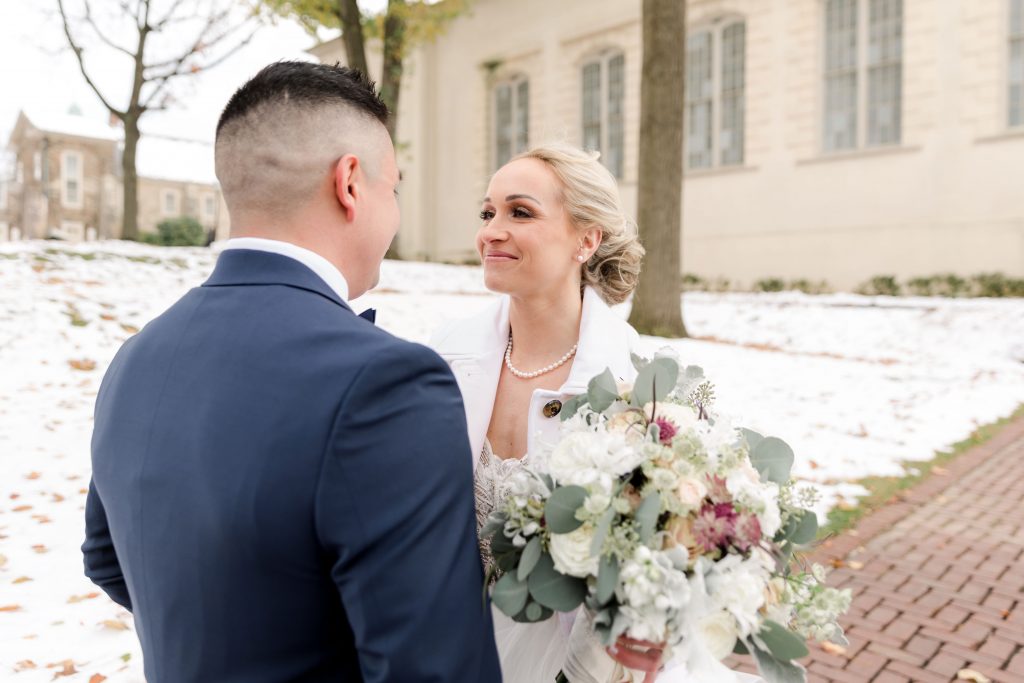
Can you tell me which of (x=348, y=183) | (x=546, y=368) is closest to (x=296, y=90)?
(x=348, y=183)

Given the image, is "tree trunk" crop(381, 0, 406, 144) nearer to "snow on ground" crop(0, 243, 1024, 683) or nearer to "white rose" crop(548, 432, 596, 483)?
"snow on ground" crop(0, 243, 1024, 683)

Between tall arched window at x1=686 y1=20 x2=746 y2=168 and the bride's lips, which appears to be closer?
the bride's lips

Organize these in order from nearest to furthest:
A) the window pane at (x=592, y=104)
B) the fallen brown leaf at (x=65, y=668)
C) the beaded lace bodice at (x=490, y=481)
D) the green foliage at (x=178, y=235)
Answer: the beaded lace bodice at (x=490, y=481) < the fallen brown leaf at (x=65, y=668) < the window pane at (x=592, y=104) < the green foliage at (x=178, y=235)

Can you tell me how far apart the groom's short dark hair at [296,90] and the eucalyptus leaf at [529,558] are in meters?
0.94

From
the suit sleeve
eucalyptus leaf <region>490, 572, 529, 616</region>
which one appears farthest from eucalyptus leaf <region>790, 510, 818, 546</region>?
the suit sleeve

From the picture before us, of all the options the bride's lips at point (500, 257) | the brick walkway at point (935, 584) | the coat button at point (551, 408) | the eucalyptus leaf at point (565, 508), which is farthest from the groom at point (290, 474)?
the brick walkway at point (935, 584)

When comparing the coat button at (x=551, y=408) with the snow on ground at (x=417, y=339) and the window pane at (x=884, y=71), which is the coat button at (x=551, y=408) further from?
the window pane at (x=884, y=71)

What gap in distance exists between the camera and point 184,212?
164 feet

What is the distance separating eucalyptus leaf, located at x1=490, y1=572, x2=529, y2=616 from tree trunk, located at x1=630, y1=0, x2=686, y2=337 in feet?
31.0

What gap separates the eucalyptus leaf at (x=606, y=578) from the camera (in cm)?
140

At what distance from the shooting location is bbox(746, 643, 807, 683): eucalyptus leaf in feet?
4.89

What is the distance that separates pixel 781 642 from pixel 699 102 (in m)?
20.8

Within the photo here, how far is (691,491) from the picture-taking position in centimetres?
148

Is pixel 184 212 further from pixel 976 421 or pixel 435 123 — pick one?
pixel 976 421
